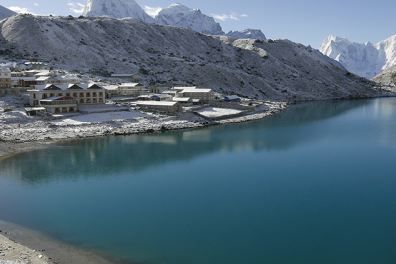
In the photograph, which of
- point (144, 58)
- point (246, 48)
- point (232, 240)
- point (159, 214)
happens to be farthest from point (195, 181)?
point (246, 48)

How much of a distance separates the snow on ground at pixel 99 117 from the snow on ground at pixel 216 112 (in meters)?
16.5

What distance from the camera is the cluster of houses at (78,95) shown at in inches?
2623

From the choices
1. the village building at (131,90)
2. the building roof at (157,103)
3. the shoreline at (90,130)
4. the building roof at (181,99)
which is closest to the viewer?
the shoreline at (90,130)

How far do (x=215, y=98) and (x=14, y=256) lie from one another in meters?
79.5

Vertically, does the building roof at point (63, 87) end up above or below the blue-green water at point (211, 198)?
above

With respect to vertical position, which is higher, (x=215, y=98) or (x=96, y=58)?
(x=96, y=58)

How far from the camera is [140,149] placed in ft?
167

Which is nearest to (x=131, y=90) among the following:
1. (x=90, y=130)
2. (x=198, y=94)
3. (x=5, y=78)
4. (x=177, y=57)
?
(x=198, y=94)

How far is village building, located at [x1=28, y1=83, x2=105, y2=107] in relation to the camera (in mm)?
67625

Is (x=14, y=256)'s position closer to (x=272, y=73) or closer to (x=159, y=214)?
(x=159, y=214)

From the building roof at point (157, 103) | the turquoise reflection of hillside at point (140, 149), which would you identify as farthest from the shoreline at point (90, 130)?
the building roof at point (157, 103)

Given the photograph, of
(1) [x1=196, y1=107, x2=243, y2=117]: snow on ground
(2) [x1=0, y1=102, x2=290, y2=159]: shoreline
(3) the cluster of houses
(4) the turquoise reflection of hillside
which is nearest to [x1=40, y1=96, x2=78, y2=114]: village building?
(3) the cluster of houses

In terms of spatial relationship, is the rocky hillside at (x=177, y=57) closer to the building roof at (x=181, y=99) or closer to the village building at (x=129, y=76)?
the village building at (x=129, y=76)

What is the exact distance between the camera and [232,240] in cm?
2373
